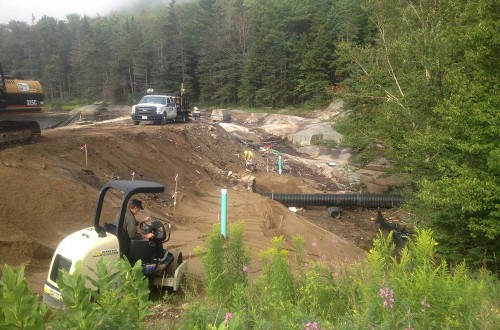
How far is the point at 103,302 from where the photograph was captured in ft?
10.8

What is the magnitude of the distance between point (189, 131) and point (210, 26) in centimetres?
6444

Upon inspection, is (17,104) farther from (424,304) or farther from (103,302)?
(424,304)

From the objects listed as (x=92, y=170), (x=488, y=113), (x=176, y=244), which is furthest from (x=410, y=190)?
(x=92, y=170)

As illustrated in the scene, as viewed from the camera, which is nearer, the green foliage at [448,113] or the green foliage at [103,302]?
the green foliage at [103,302]

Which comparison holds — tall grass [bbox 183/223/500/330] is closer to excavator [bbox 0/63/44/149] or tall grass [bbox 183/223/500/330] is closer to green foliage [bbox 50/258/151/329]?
green foliage [bbox 50/258/151/329]

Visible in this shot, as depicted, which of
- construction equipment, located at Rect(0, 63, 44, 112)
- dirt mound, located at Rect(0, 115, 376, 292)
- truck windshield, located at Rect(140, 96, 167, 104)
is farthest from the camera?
truck windshield, located at Rect(140, 96, 167, 104)

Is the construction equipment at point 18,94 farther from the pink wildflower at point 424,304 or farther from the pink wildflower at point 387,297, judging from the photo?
the pink wildflower at point 424,304

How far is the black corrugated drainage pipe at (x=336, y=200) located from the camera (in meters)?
20.6

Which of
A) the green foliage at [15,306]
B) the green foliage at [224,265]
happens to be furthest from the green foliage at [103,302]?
the green foliage at [224,265]

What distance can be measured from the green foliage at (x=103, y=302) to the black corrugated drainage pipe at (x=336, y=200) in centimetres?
1669

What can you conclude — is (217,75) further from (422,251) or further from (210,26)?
(422,251)

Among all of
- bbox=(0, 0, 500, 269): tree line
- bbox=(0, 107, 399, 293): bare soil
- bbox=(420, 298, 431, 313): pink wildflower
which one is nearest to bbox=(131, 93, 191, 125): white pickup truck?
bbox=(0, 107, 399, 293): bare soil

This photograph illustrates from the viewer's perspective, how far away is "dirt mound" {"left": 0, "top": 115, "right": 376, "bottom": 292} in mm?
9977

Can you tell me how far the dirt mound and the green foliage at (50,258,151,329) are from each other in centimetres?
449
